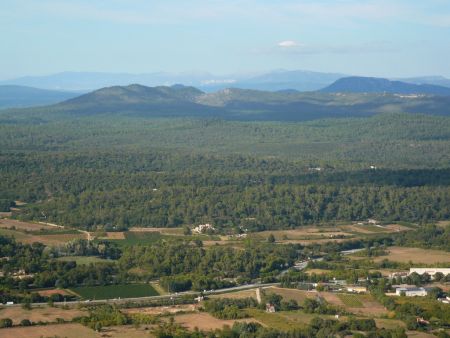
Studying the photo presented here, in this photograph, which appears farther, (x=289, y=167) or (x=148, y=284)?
(x=289, y=167)

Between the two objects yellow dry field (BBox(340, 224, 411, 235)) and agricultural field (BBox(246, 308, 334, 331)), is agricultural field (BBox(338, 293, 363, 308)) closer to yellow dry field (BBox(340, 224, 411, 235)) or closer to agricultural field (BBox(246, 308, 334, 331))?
agricultural field (BBox(246, 308, 334, 331))

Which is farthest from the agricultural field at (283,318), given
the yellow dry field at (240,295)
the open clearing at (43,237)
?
the open clearing at (43,237)

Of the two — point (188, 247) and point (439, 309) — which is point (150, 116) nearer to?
point (188, 247)

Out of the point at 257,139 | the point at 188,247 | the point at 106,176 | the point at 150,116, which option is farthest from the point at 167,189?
the point at 150,116

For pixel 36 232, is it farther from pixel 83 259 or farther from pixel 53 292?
pixel 53 292

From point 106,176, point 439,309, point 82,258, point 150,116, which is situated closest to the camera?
point 439,309

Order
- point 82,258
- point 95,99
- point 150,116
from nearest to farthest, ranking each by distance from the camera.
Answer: point 82,258 → point 150,116 → point 95,99

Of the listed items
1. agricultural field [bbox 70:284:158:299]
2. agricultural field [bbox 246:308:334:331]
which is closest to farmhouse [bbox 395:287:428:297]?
agricultural field [bbox 246:308:334:331]

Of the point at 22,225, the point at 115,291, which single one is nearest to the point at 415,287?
the point at 115,291
